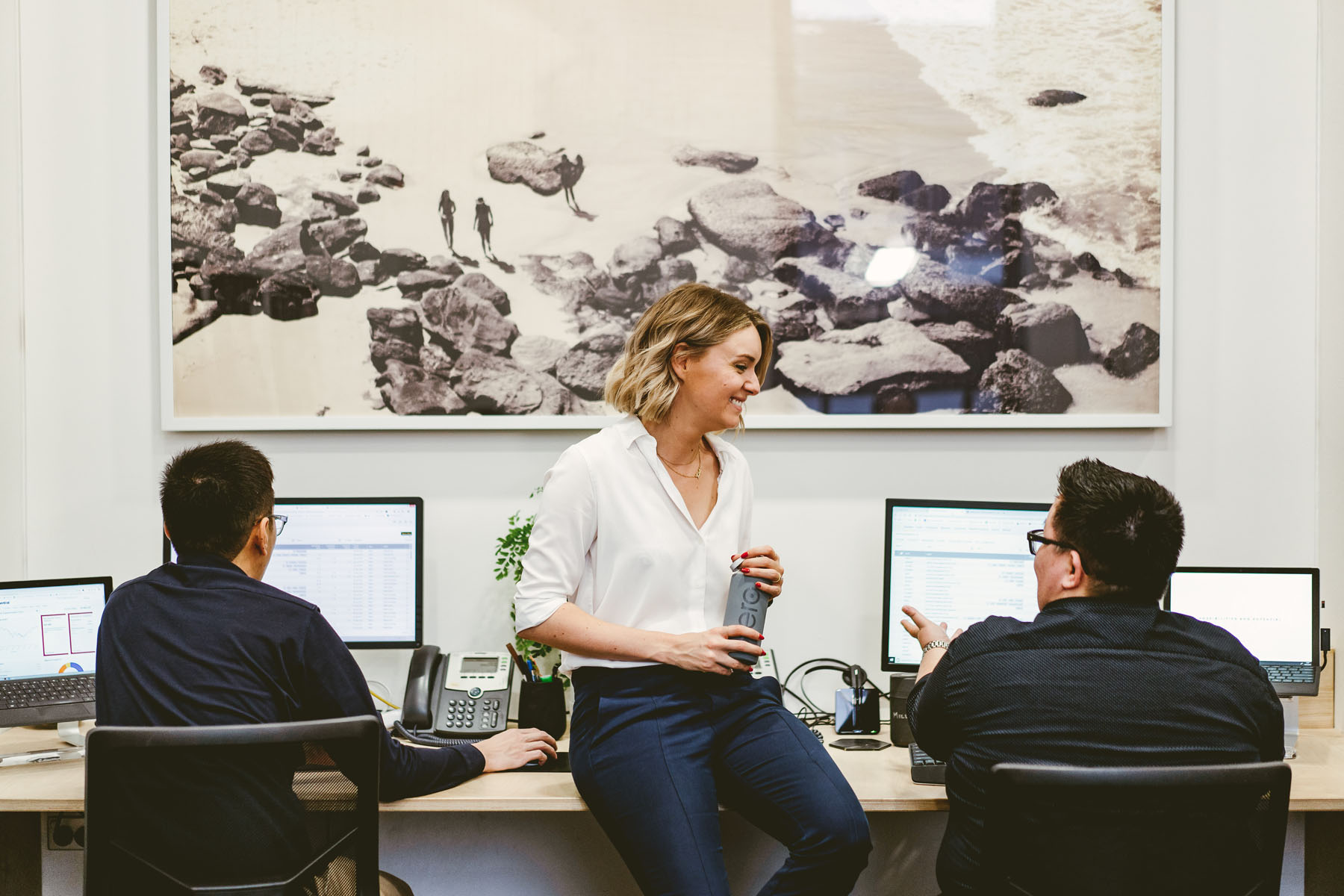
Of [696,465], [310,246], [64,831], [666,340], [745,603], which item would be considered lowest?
[64,831]

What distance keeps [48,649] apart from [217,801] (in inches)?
38.6

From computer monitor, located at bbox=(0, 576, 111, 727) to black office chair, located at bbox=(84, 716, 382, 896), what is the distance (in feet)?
2.43

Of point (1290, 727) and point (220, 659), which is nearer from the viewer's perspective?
point (220, 659)

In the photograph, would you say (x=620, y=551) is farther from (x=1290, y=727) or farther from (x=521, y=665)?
(x=1290, y=727)

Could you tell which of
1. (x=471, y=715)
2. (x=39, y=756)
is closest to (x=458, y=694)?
(x=471, y=715)

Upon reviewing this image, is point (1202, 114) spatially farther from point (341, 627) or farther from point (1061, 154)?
point (341, 627)

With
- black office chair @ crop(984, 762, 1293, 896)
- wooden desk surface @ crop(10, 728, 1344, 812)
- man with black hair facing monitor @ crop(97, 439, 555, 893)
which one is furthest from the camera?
wooden desk surface @ crop(10, 728, 1344, 812)

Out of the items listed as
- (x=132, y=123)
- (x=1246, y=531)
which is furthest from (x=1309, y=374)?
(x=132, y=123)

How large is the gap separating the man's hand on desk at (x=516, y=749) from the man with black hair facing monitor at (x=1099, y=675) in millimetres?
768

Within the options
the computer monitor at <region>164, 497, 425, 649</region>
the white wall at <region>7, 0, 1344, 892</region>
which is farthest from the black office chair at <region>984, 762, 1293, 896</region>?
the computer monitor at <region>164, 497, 425, 649</region>

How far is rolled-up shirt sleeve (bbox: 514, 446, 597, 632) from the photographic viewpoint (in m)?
1.69

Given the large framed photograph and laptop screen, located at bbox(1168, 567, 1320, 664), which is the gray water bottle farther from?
laptop screen, located at bbox(1168, 567, 1320, 664)

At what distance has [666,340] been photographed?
1.74m

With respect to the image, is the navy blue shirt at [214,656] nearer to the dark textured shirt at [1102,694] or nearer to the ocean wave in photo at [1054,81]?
the dark textured shirt at [1102,694]
